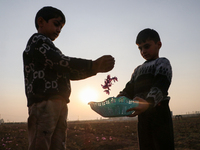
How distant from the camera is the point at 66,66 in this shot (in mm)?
1617

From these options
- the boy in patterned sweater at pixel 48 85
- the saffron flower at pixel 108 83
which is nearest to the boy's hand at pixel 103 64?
the boy in patterned sweater at pixel 48 85

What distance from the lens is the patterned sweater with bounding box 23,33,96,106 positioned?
162 cm

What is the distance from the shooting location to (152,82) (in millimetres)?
2182

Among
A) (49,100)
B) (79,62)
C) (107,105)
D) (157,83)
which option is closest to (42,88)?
(49,100)

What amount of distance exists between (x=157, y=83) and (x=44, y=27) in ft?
4.27

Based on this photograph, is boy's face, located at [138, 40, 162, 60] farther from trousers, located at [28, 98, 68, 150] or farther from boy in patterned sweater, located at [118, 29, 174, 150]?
trousers, located at [28, 98, 68, 150]

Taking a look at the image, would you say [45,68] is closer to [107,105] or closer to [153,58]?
[107,105]

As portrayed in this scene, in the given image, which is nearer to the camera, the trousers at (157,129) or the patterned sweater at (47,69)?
the patterned sweater at (47,69)

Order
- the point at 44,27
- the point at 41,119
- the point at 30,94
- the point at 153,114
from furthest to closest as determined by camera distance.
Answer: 1. the point at 153,114
2. the point at 44,27
3. the point at 30,94
4. the point at 41,119

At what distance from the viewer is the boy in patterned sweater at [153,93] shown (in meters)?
1.94

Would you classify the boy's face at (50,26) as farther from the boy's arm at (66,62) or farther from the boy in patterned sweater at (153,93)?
the boy in patterned sweater at (153,93)

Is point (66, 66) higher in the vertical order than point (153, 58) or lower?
lower

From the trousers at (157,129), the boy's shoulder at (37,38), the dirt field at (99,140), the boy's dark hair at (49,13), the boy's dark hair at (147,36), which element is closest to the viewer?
the boy's shoulder at (37,38)

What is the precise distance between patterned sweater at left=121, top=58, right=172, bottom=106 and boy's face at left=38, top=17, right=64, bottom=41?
1145mm
